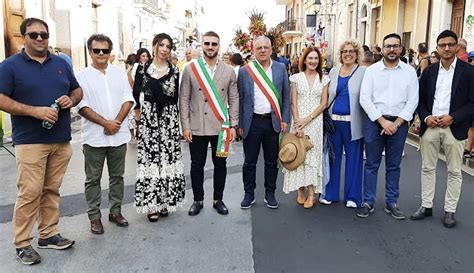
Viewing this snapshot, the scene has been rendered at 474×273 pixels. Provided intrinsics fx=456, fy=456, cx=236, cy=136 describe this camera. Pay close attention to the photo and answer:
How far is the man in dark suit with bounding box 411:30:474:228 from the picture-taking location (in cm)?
465

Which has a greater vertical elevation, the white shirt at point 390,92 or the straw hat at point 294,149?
the white shirt at point 390,92

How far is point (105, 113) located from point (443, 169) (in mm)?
5224

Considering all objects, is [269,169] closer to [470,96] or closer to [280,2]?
[470,96]

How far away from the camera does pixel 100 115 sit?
4340 mm

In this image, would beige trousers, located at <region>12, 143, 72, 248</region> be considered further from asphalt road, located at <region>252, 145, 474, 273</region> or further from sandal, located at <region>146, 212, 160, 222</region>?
asphalt road, located at <region>252, 145, 474, 273</region>

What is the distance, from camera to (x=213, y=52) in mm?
4852

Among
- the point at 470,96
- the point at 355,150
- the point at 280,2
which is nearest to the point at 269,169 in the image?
the point at 355,150

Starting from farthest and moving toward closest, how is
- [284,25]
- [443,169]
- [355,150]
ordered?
[284,25] → [443,169] → [355,150]

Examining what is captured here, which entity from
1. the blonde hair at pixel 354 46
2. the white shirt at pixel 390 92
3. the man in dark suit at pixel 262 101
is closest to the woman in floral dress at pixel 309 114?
the man in dark suit at pixel 262 101

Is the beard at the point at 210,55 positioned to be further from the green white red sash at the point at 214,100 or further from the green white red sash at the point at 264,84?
the green white red sash at the point at 264,84

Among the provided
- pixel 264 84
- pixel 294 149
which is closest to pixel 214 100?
pixel 264 84

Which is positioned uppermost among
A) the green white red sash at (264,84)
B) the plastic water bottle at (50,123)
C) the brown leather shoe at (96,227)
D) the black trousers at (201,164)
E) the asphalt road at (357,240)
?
the green white red sash at (264,84)

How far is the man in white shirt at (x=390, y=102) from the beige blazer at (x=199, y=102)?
58.4 inches

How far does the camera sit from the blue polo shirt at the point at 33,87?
3.64m
